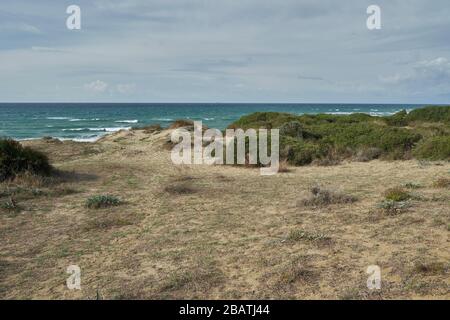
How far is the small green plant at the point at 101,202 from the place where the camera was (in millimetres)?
11039

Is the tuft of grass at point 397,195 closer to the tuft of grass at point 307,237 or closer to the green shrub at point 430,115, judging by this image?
the tuft of grass at point 307,237

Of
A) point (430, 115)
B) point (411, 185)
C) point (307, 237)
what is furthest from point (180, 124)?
point (307, 237)

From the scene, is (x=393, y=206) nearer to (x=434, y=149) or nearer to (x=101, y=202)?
(x=101, y=202)

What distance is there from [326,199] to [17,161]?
10.7m

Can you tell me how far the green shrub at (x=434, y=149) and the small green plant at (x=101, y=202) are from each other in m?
13.7

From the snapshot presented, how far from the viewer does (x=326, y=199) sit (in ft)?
35.4

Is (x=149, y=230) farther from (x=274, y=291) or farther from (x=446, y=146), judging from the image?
(x=446, y=146)

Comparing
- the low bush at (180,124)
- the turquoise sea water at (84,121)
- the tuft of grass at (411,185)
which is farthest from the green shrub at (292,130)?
the turquoise sea water at (84,121)

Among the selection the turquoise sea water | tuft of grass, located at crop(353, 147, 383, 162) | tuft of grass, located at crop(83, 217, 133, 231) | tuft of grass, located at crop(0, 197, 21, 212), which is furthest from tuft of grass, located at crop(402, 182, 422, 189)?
the turquoise sea water

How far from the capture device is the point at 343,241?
25.9 feet

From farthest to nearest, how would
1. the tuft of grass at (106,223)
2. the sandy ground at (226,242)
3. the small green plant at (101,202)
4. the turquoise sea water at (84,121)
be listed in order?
the turquoise sea water at (84,121) < the small green plant at (101,202) < the tuft of grass at (106,223) < the sandy ground at (226,242)

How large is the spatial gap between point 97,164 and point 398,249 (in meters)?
14.2

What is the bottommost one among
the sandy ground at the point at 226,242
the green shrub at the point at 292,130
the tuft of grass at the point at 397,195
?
the sandy ground at the point at 226,242
